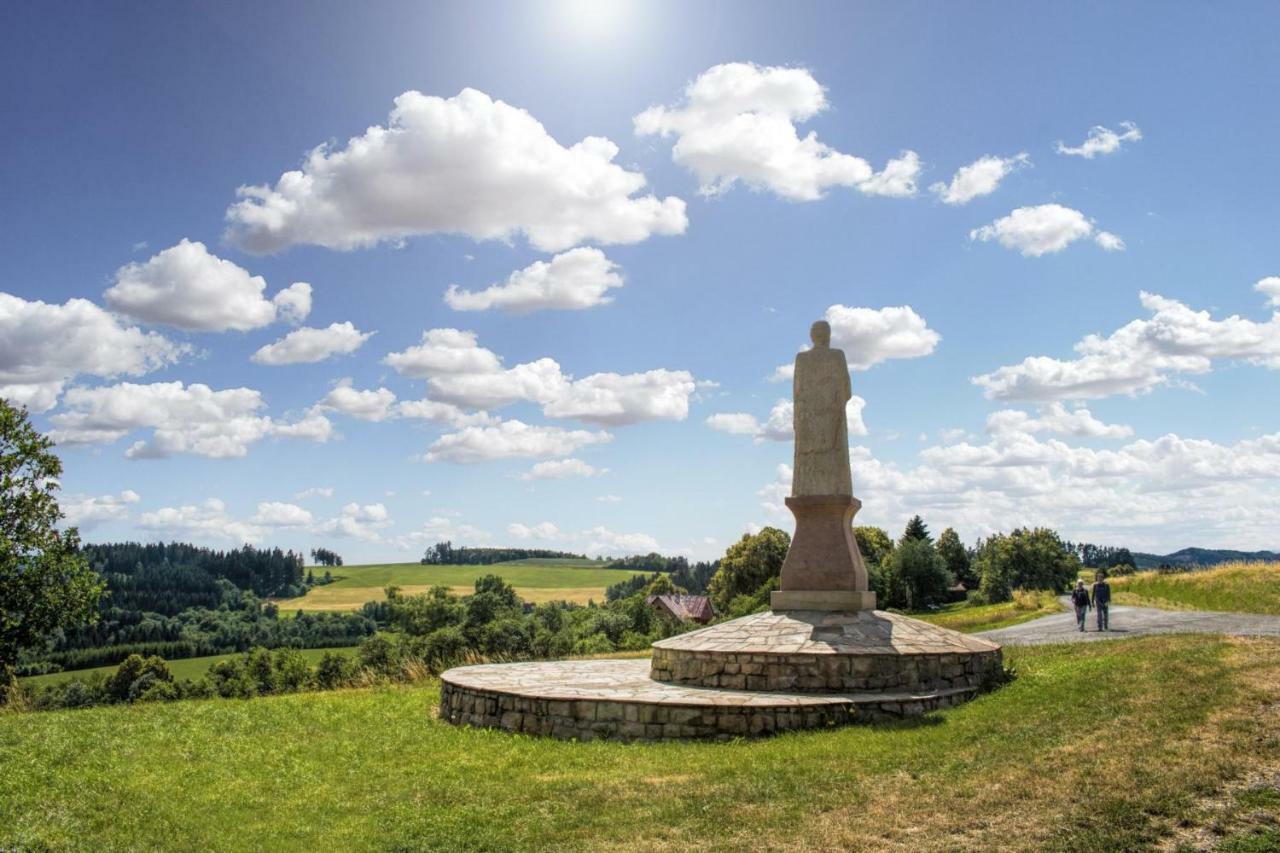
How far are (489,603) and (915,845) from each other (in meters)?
36.5

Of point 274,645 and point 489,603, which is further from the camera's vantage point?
point 274,645

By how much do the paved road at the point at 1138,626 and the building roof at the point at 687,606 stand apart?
1541 inches

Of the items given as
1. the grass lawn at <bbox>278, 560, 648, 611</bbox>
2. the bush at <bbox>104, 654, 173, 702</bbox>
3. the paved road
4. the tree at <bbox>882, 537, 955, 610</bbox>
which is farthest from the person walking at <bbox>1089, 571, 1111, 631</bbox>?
the grass lawn at <bbox>278, 560, 648, 611</bbox>

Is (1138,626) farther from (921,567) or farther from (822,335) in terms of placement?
(921,567)

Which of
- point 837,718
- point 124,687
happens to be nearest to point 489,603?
point 124,687

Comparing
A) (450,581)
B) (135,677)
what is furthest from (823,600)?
(450,581)

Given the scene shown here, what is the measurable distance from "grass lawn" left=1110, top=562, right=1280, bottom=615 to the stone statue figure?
16.3 m

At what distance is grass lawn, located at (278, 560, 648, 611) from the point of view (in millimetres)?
93081

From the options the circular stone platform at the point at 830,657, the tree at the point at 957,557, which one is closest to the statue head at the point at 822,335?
the circular stone platform at the point at 830,657

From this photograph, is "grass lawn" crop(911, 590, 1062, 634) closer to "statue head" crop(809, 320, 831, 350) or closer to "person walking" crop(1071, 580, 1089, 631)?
"person walking" crop(1071, 580, 1089, 631)

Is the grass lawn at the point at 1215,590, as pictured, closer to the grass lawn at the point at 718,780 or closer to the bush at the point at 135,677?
the grass lawn at the point at 718,780

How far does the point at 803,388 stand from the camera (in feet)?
45.9

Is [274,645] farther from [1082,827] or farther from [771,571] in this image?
[1082,827]

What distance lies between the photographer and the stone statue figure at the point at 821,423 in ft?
44.6
